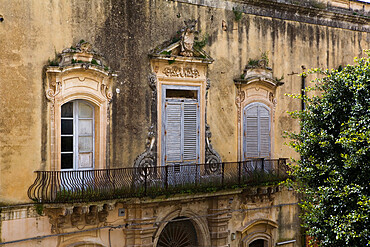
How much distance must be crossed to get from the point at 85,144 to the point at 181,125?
2.84 m

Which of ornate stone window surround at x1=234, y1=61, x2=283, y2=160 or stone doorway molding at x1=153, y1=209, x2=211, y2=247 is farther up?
ornate stone window surround at x1=234, y1=61, x2=283, y2=160

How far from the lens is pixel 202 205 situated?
14.1m

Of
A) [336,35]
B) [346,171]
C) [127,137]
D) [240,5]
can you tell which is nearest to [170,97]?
[127,137]

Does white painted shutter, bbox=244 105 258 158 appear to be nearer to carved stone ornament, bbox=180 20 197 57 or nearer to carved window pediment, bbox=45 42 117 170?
carved stone ornament, bbox=180 20 197 57

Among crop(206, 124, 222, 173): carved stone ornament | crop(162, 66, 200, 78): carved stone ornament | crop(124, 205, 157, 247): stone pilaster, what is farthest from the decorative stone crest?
crop(124, 205, 157, 247): stone pilaster

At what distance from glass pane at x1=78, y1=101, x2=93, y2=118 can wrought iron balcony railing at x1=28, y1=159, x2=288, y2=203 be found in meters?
1.41

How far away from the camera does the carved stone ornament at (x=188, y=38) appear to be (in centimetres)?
1340

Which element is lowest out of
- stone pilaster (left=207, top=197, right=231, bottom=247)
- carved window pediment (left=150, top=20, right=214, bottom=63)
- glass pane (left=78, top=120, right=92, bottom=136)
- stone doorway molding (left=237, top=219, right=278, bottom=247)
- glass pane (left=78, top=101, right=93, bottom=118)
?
stone doorway molding (left=237, top=219, right=278, bottom=247)

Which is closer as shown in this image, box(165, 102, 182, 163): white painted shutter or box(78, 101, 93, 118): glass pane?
box(78, 101, 93, 118): glass pane

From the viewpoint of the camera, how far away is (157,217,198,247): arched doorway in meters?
13.6

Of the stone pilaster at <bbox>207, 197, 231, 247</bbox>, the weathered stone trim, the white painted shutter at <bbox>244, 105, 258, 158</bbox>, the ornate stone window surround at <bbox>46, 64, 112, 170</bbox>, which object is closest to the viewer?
the ornate stone window surround at <bbox>46, 64, 112, 170</bbox>

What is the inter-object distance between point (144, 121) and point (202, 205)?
310 centimetres

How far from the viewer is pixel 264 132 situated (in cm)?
1546

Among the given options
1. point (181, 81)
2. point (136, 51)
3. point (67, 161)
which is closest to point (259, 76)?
point (181, 81)
